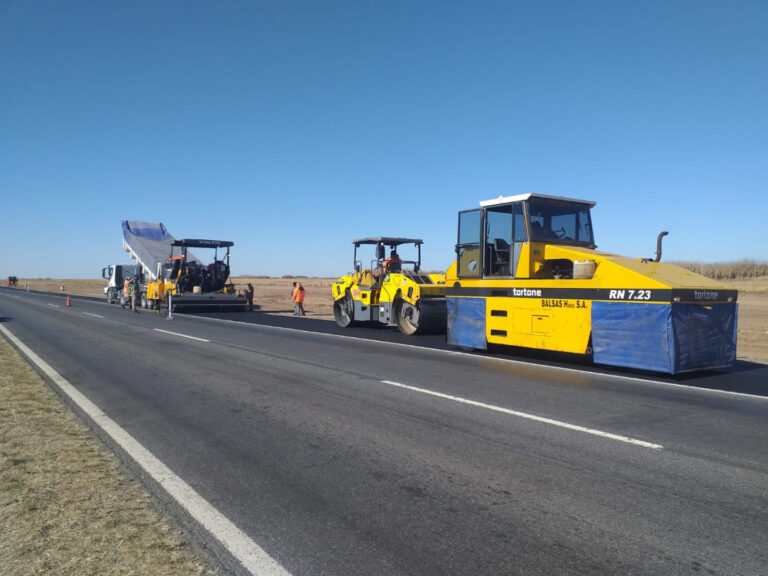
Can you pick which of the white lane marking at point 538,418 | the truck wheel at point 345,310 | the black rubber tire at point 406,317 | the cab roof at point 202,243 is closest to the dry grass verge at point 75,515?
the white lane marking at point 538,418

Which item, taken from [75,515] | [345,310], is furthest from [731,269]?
[75,515]

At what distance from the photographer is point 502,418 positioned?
612 centimetres

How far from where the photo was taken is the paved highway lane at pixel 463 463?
10.7 feet

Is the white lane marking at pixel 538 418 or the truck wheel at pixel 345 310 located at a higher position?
the truck wheel at pixel 345 310

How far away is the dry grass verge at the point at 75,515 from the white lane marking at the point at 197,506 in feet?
0.58

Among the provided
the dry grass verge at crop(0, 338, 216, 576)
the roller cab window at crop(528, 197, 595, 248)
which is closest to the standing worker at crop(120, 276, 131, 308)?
the roller cab window at crop(528, 197, 595, 248)

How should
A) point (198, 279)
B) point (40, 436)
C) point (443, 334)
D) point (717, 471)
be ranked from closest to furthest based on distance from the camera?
point (717, 471) → point (40, 436) → point (443, 334) → point (198, 279)

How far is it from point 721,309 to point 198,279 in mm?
23300

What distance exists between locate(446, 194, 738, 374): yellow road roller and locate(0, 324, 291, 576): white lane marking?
698cm

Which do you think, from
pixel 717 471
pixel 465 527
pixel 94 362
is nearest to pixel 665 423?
pixel 717 471

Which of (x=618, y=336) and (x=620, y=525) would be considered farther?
(x=618, y=336)

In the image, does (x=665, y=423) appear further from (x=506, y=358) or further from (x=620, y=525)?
(x=506, y=358)

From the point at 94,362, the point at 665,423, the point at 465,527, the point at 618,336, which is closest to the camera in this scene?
the point at 465,527

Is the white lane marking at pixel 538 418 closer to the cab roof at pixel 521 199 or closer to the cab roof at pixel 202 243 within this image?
the cab roof at pixel 521 199
